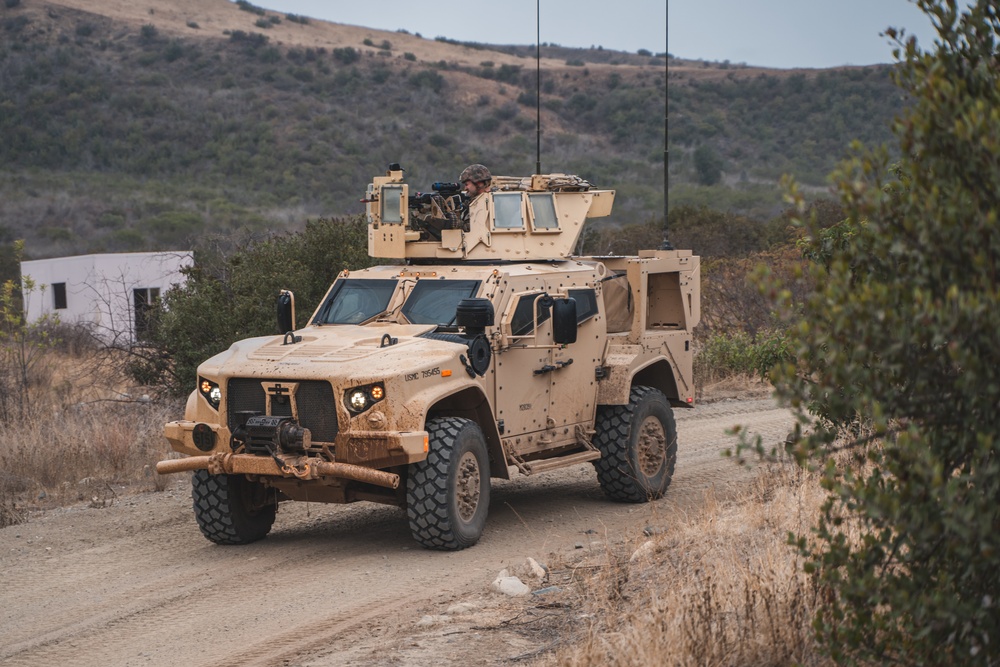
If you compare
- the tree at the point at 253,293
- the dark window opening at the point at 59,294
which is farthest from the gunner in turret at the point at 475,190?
the dark window opening at the point at 59,294

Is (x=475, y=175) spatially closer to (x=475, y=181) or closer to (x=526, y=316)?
(x=475, y=181)

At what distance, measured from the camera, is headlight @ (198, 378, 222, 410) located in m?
8.64

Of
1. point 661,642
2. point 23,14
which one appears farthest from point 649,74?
point 661,642

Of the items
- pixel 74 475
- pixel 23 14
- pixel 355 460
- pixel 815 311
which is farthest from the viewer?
pixel 23 14

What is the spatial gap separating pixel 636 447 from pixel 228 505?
338 cm

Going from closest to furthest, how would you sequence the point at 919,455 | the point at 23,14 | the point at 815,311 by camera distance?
the point at 919,455
the point at 815,311
the point at 23,14

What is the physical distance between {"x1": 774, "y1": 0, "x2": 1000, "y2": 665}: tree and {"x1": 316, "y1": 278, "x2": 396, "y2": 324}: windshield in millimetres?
5831

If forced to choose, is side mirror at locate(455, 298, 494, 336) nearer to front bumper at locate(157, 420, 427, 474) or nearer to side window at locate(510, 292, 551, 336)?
side window at locate(510, 292, 551, 336)

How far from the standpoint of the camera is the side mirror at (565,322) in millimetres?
9359

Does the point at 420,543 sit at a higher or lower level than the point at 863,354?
lower

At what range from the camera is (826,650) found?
4449 millimetres

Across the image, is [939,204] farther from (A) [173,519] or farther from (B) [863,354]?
(A) [173,519]

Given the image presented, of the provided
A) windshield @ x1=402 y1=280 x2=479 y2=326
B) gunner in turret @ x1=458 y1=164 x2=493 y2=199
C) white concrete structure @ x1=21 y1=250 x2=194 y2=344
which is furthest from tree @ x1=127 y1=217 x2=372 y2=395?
white concrete structure @ x1=21 y1=250 x2=194 y2=344

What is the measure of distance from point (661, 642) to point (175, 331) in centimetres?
1013
